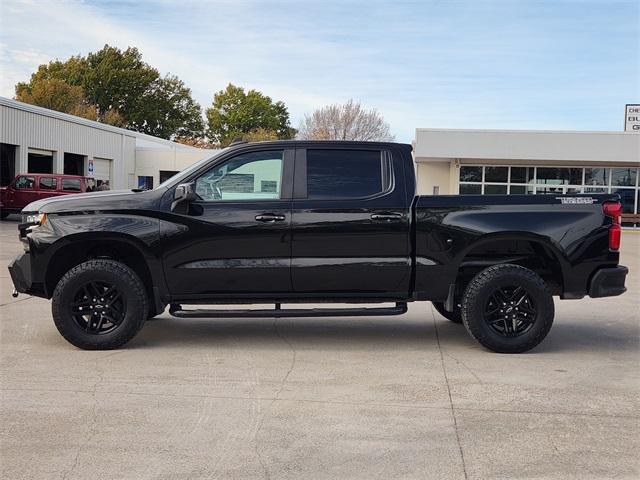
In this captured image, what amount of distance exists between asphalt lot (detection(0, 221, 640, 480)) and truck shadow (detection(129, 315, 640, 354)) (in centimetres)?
3

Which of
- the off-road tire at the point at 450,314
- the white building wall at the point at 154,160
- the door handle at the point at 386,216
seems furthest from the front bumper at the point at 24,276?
the white building wall at the point at 154,160

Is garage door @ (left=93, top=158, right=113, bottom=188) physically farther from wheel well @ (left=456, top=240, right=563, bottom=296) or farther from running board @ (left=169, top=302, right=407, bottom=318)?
wheel well @ (left=456, top=240, right=563, bottom=296)

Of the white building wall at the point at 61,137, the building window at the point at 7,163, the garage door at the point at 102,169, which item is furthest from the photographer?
the garage door at the point at 102,169

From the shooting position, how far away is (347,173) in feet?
22.6

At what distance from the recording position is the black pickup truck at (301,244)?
6.57 meters

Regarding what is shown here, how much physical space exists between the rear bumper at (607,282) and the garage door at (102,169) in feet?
115

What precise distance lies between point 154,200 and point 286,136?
94721 millimetres

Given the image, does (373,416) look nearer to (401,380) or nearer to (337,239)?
(401,380)

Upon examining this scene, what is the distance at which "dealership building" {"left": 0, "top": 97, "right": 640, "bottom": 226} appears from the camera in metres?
31.3

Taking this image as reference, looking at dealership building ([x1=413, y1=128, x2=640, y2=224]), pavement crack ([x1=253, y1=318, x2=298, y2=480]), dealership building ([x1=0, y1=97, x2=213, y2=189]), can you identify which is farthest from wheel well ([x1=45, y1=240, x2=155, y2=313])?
dealership building ([x1=413, y1=128, x2=640, y2=224])

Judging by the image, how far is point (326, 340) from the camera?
7352 millimetres

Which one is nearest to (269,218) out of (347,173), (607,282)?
(347,173)

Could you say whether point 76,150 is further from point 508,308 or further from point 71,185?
point 508,308

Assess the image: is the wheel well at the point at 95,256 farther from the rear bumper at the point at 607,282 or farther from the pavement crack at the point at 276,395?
the rear bumper at the point at 607,282
